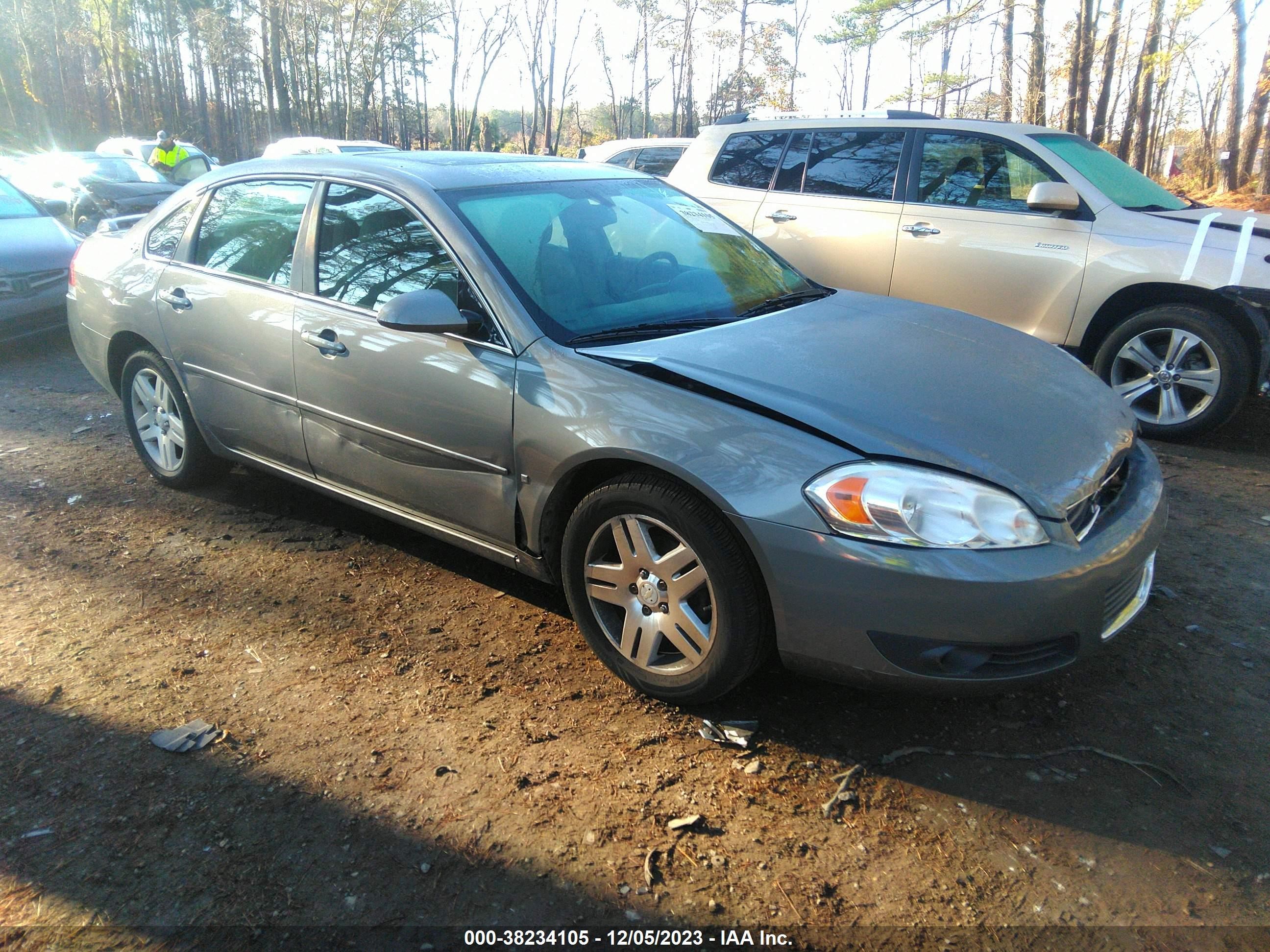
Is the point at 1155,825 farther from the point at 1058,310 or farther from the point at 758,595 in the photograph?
the point at 1058,310

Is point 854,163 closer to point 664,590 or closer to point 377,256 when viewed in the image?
point 377,256

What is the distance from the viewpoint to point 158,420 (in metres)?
4.68

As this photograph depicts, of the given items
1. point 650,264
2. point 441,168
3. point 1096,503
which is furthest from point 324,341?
point 1096,503

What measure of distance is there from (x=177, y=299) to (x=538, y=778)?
2.93 m

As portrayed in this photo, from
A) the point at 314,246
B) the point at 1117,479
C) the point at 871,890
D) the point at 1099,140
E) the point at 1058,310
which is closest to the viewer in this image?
the point at 871,890

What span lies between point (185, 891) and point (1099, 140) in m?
21.5

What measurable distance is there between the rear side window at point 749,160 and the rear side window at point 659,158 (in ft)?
12.0

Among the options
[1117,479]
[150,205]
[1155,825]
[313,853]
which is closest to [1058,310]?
[1117,479]

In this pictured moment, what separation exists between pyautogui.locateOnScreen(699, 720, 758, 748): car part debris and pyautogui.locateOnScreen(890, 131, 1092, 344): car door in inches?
156

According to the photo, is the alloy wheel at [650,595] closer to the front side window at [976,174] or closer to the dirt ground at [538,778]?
the dirt ground at [538,778]

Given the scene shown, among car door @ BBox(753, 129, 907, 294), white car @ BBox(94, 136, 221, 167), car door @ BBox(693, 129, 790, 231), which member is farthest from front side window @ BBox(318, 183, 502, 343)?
white car @ BBox(94, 136, 221, 167)

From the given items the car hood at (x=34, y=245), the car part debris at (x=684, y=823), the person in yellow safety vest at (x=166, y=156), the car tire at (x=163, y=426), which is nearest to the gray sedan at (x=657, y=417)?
the car tire at (x=163, y=426)

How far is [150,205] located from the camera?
1427 cm

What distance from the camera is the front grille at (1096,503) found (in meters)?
2.60
